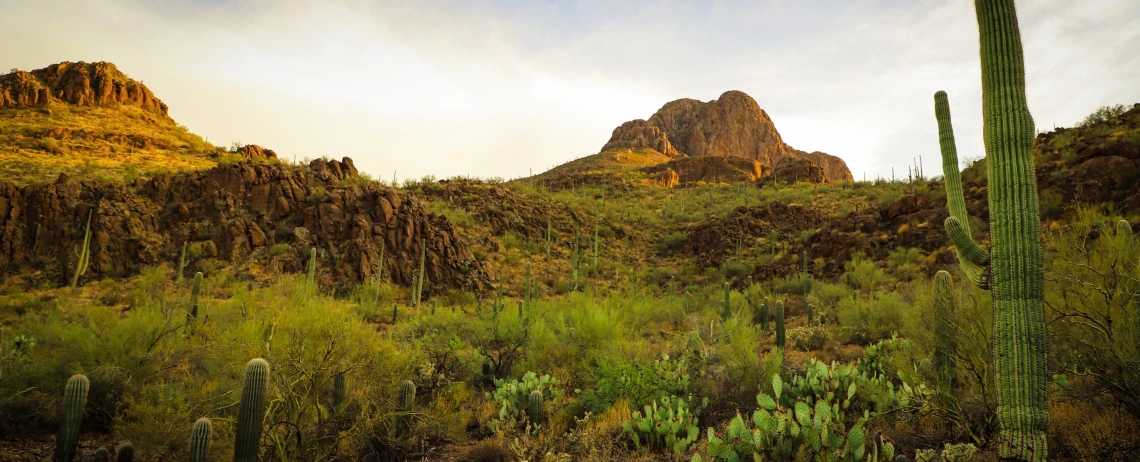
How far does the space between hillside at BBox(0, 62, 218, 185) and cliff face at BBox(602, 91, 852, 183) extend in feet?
168

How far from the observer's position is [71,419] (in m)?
6.09

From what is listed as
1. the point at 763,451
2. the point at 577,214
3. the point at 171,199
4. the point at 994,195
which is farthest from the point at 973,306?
the point at 577,214

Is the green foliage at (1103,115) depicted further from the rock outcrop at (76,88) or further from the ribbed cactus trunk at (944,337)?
the rock outcrop at (76,88)

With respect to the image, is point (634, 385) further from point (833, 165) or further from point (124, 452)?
point (833, 165)

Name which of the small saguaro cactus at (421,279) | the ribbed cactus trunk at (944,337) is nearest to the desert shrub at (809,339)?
the ribbed cactus trunk at (944,337)

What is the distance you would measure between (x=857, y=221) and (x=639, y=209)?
17.3m

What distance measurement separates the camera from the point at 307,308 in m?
7.45

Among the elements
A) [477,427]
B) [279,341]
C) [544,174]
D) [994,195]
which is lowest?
[477,427]

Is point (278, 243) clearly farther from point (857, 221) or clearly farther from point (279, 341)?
point (857, 221)

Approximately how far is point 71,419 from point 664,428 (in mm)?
6601

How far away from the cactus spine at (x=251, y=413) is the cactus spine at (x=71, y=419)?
8.33ft

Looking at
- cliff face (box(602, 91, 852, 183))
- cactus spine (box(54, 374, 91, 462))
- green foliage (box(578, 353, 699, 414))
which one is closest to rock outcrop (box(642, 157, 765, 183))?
cliff face (box(602, 91, 852, 183))

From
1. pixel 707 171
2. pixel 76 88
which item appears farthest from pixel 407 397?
pixel 707 171

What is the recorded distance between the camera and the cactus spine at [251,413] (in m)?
5.08
